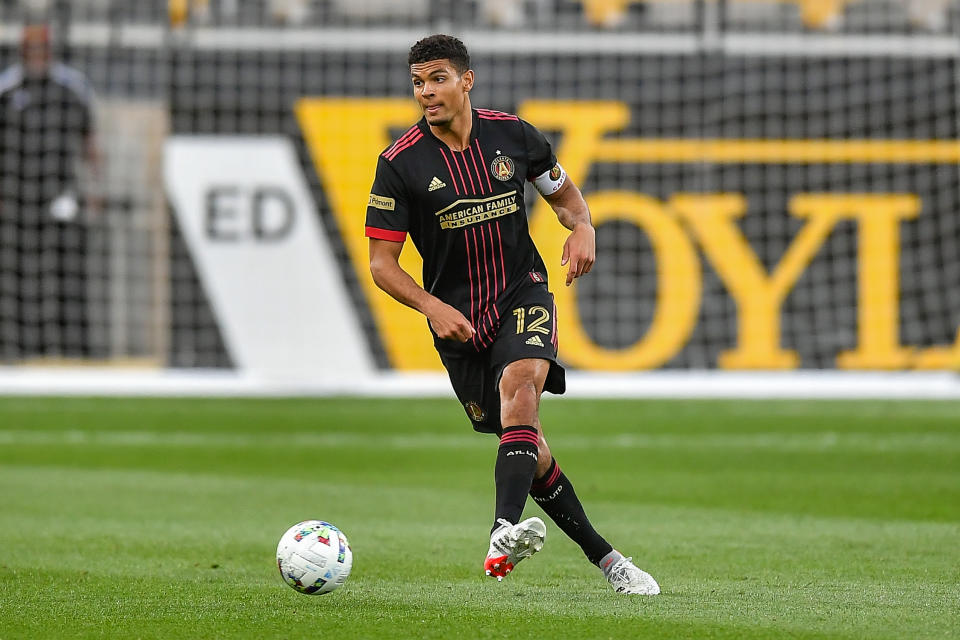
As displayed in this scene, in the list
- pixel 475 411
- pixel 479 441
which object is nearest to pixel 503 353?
pixel 475 411

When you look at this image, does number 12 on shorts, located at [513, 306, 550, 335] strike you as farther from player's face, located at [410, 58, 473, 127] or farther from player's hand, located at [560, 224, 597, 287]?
player's face, located at [410, 58, 473, 127]

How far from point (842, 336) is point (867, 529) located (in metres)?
10.0

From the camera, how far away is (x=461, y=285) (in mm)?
5922

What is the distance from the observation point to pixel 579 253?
5.88m

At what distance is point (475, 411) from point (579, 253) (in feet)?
2.51

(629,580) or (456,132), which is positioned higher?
(456,132)

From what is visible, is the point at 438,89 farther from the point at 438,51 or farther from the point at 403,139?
the point at 403,139

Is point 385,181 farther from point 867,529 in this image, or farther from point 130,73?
point 130,73

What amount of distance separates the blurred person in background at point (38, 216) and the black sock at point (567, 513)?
523 inches

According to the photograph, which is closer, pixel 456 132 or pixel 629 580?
pixel 629 580

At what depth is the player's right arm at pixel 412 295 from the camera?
5660 mm

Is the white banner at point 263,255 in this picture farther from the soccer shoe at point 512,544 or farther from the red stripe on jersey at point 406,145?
the soccer shoe at point 512,544

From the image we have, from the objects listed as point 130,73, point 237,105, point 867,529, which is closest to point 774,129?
point 237,105

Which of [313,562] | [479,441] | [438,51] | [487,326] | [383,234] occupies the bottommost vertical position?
[479,441]
